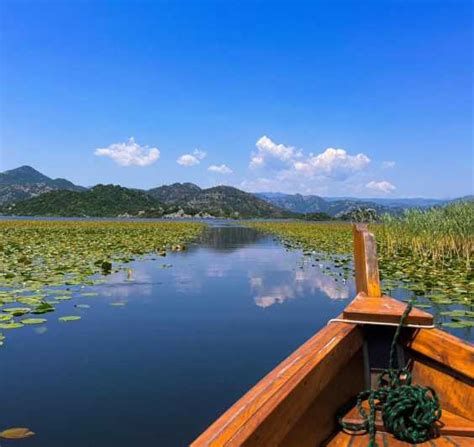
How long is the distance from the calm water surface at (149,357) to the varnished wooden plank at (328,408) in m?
1.26

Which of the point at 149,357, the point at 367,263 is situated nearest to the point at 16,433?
the point at 149,357

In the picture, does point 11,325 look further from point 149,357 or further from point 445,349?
point 445,349

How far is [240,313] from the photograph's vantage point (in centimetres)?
778

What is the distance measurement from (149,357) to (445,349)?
3.48 meters

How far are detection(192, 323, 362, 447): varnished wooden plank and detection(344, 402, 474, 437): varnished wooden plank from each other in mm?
353

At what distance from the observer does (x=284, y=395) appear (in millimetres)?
2049

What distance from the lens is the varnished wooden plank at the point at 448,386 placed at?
2982 mm

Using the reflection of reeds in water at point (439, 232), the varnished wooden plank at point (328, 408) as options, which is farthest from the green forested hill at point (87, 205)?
the varnished wooden plank at point (328, 408)

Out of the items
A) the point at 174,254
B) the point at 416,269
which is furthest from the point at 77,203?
the point at 416,269

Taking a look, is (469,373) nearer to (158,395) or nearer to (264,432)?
(264,432)

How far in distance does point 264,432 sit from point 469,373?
183 centimetres

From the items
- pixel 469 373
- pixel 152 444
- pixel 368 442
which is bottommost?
pixel 152 444

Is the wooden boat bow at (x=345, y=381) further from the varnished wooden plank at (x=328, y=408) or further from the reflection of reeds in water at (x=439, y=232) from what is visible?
the reflection of reeds in water at (x=439, y=232)

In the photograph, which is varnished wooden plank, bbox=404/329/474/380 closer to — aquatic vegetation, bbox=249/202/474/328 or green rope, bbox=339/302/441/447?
green rope, bbox=339/302/441/447
